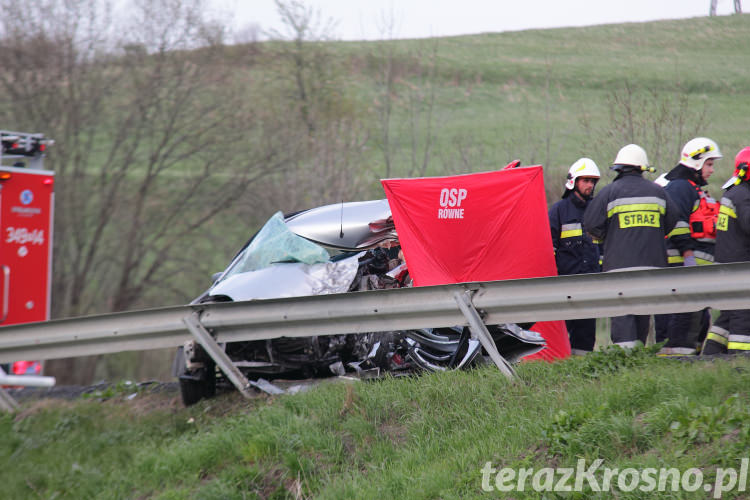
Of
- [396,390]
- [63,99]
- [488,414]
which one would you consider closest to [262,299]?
[396,390]

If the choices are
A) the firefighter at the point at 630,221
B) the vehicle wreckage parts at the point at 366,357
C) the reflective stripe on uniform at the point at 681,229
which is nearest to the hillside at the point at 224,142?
the reflective stripe on uniform at the point at 681,229

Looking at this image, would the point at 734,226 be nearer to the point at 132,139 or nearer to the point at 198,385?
the point at 198,385

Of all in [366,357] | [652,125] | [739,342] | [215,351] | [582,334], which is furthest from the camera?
[652,125]

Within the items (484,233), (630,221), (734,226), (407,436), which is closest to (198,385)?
(407,436)

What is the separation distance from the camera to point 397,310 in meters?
5.54

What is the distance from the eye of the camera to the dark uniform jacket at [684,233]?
291 inches

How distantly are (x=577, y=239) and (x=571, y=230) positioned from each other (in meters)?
0.11

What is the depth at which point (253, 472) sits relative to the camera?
16.5ft

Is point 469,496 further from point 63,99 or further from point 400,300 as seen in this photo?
point 63,99

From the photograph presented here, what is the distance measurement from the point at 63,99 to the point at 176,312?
11524 mm

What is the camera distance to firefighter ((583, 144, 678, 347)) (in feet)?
21.4

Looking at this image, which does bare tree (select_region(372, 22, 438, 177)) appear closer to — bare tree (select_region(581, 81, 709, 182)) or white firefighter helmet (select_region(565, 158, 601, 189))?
bare tree (select_region(581, 81, 709, 182))

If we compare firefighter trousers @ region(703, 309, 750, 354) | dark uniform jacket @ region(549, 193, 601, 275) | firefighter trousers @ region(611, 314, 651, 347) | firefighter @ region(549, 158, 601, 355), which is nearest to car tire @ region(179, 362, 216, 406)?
firefighter trousers @ region(611, 314, 651, 347)

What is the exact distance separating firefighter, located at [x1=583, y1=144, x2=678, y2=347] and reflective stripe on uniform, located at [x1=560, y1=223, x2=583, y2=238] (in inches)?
33.4
